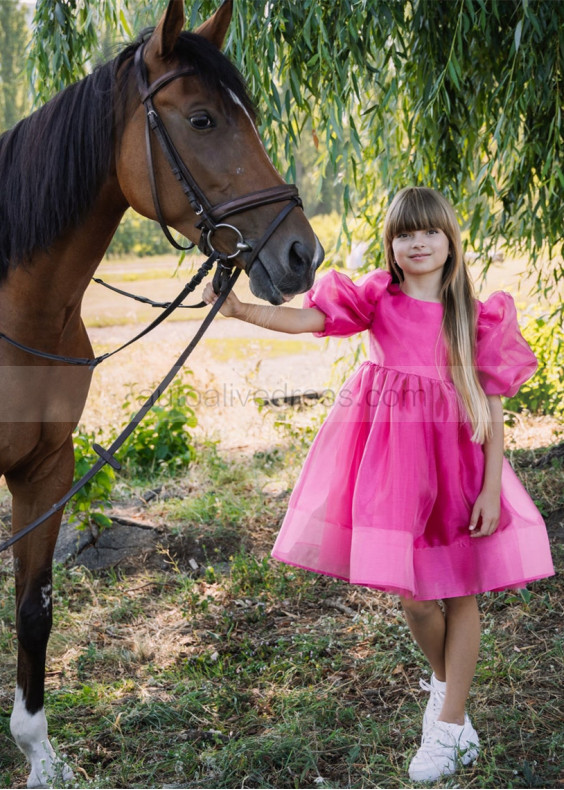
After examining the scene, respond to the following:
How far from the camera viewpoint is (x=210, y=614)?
3062 mm

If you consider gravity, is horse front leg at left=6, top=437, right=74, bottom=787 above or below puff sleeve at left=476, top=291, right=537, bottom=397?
below

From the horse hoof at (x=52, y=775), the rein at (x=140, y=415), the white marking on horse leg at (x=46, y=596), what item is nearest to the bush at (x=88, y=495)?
the white marking on horse leg at (x=46, y=596)

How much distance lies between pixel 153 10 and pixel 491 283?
8.35m

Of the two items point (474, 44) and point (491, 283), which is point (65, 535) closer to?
point (474, 44)

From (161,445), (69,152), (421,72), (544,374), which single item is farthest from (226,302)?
(544,374)

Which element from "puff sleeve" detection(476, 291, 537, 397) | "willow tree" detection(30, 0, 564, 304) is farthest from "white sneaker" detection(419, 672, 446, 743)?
"willow tree" detection(30, 0, 564, 304)

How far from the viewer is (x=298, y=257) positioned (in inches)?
70.2

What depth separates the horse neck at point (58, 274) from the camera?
199 centimetres

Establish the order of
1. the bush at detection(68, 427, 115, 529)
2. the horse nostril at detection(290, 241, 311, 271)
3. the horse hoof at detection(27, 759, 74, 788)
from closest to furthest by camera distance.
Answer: the horse nostril at detection(290, 241, 311, 271) < the horse hoof at detection(27, 759, 74, 788) < the bush at detection(68, 427, 115, 529)

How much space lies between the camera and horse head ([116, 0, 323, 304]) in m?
1.78

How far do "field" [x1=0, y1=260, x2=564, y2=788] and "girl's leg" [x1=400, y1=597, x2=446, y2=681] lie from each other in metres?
0.27

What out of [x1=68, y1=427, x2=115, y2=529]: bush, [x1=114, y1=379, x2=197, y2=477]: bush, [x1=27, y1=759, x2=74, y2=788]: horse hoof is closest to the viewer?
[x1=27, y1=759, x2=74, y2=788]: horse hoof

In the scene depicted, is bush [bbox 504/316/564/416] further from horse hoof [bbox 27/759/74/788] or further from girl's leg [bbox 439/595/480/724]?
horse hoof [bbox 27/759/74/788]

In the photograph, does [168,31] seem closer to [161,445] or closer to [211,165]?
[211,165]
